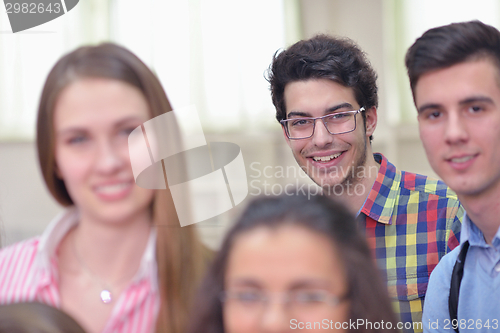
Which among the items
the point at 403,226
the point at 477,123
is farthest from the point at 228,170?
the point at 403,226

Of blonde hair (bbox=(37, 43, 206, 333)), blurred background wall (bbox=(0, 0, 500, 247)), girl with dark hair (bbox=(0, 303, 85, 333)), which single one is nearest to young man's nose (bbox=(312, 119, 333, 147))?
blurred background wall (bbox=(0, 0, 500, 247))

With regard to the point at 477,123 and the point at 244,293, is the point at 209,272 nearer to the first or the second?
the point at 244,293

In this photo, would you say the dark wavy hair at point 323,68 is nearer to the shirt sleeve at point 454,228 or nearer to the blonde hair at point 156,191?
the shirt sleeve at point 454,228

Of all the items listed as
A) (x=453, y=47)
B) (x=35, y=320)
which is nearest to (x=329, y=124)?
(x=453, y=47)

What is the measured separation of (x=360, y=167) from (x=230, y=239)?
0.61m

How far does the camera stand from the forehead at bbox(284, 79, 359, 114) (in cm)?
92

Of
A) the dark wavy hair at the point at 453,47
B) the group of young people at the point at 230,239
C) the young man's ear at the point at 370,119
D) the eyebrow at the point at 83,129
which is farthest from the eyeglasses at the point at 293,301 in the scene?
the young man's ear at the point at 370,119

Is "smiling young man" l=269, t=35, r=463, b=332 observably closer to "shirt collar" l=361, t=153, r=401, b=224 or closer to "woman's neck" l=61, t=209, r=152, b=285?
"shirt collar" l=361, t=153, r=401, b=224

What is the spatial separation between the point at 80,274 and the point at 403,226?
0.61m

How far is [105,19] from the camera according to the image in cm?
58

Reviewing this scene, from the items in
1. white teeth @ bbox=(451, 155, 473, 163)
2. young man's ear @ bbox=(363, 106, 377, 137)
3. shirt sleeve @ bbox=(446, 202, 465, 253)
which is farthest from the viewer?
young man's ear @ bbox=(363, 106, 377, 137)

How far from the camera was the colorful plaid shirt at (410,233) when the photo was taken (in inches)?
30.4

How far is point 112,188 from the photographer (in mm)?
432

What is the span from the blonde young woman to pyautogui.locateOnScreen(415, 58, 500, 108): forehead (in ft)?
1.13
